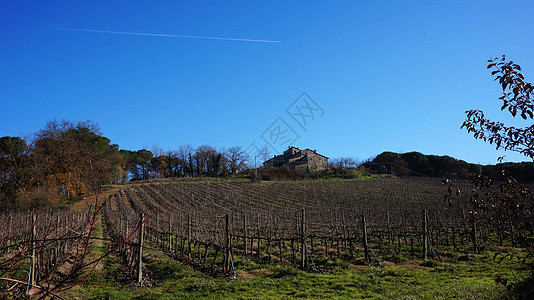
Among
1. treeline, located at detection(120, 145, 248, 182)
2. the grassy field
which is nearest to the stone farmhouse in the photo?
treeline, located at detection(120, 145, 248, 182)

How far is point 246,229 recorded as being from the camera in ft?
75.0

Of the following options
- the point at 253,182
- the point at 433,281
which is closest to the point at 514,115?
the point at 433,281

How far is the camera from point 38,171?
34594mm

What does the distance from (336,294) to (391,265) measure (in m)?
4.82

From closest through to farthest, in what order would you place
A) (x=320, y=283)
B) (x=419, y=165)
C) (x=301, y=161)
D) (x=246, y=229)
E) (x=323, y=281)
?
1. (x=320, y=283)
2. (x=323, y=281)
3. (x=246, y=229)
4. (x=419, y=165)
5. (x=301, y=161)

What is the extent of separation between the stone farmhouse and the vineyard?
13756 mm

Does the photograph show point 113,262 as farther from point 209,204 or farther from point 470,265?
→ point 209,204

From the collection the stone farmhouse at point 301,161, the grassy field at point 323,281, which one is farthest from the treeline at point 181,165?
the grassy field at point 323,281

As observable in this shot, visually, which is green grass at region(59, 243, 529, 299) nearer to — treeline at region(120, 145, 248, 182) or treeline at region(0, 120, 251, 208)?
treeline at region(0, 120, 251, 208)

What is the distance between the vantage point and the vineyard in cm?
855

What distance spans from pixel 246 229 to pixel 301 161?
51.6 m

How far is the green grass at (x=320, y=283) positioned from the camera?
27.2ft

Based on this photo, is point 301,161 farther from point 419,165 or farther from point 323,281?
point 323,281

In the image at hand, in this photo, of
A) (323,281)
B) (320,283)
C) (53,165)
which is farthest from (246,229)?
(53,165)
